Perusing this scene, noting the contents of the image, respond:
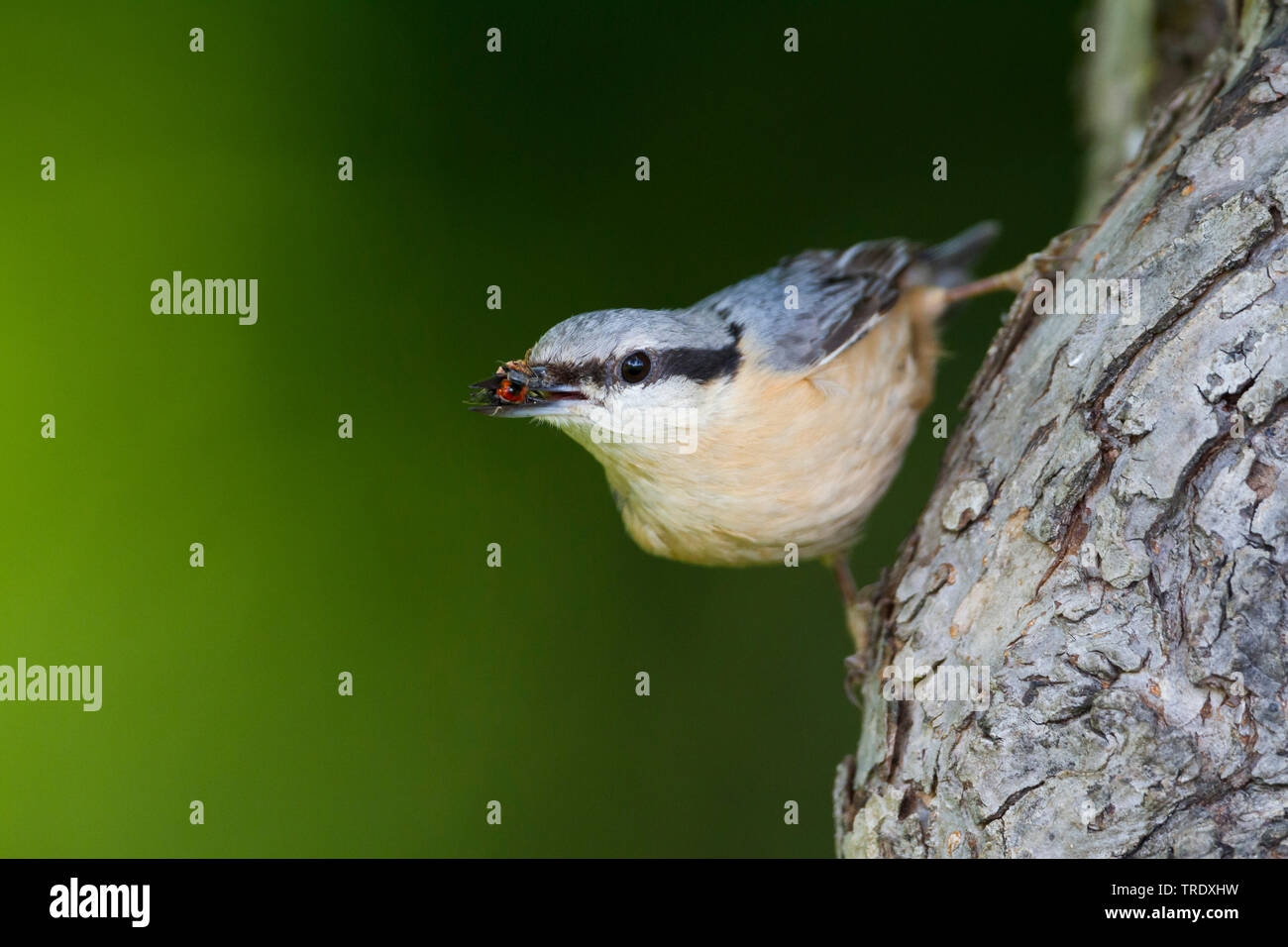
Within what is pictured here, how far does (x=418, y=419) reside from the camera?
3.40 meters

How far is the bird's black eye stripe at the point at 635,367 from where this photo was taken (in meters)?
2.01

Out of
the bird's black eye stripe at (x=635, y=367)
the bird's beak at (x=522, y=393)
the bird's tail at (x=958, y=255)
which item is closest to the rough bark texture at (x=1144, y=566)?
the bird's black eye stripe at (x=635, y=367)

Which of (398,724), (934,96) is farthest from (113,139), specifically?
(934,96)

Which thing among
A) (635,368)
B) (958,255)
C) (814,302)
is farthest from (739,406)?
(958,255)

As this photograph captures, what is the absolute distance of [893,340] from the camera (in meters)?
2.49

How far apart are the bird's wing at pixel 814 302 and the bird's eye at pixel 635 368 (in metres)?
0.31

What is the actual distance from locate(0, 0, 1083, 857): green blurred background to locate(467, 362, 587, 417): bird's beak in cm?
138

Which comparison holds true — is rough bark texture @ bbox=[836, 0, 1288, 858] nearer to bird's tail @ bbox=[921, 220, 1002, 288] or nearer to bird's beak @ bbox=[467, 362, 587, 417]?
bird's beak @ bbox=[467, 362, 587, 417]

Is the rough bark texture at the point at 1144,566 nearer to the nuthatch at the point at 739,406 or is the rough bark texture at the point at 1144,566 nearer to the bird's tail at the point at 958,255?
the nuthatch at the point at 739,406

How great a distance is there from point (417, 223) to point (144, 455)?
1109mm

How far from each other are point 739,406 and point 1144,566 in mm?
847

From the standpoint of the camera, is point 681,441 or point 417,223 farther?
point 417,223

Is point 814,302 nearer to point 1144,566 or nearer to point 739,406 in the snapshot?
point 739,406

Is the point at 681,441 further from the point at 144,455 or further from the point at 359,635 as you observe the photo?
the point at 144,455
